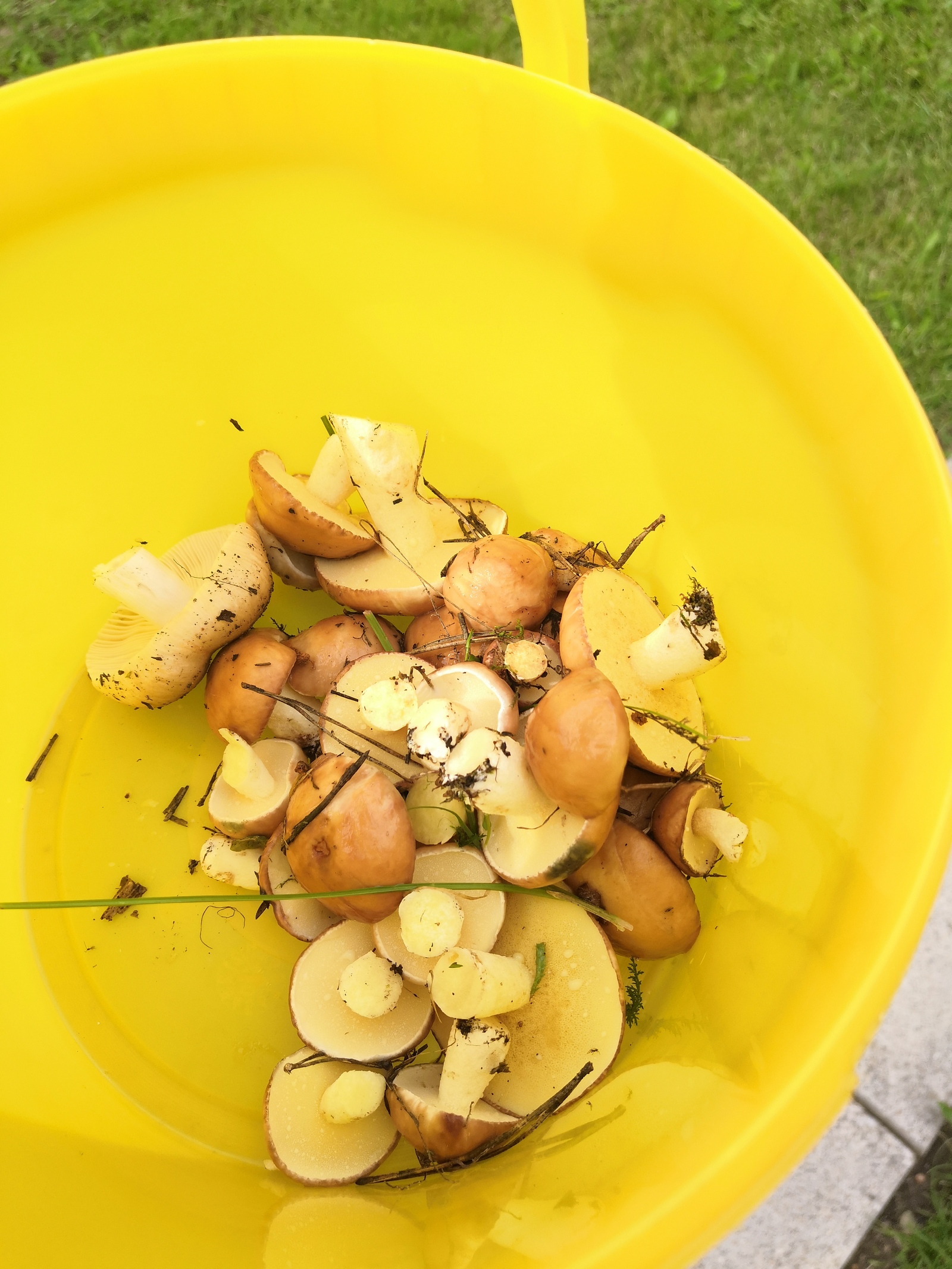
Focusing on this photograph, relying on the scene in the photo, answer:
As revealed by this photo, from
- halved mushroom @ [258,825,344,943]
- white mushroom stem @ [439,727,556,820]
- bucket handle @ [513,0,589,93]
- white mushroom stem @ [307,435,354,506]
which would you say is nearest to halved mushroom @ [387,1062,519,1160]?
halved mushroom @ [258,825,344,943]

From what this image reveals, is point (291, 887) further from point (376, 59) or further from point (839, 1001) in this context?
point (376, 59)

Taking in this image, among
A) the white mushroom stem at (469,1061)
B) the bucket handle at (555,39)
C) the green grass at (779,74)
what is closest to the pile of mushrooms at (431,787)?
the white mushroom stem at (469,1061)

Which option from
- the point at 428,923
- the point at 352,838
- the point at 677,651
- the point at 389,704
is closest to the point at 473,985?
the point at 428,923

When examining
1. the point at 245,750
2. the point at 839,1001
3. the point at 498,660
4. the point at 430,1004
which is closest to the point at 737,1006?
the point at 839,1001

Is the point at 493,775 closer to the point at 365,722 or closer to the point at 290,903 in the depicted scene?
the point at 365,722

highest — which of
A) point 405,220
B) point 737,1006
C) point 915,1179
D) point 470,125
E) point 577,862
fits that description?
point 470,125
